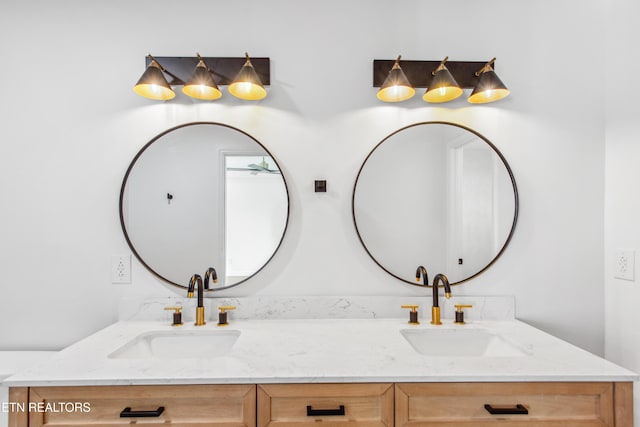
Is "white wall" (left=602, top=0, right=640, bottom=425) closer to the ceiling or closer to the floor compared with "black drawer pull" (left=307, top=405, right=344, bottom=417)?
closer to the ceiling

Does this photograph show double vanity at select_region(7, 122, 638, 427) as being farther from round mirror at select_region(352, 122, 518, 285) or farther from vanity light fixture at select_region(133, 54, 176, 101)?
vanity light fixture at select_region(133, 54, 176, 101)

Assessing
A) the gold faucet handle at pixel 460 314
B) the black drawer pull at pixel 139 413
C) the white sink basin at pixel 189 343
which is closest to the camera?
the black drawer pull at pixel 139 413

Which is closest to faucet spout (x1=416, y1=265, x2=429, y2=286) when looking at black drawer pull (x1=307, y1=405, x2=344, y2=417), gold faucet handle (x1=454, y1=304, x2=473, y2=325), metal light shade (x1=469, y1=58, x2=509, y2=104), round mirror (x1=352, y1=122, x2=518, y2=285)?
round mirror (x1=352, y1=122, x2=518, y2=285)

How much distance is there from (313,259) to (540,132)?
4.08 ft

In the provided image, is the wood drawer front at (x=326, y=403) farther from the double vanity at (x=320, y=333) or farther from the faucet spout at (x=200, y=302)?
the faucet spout at (x=200, y=302)

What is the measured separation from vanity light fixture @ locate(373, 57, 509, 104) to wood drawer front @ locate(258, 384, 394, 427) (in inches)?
48.0

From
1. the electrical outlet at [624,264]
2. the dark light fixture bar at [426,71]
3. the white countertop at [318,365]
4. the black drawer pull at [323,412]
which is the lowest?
the black drawer pull at [323,412]

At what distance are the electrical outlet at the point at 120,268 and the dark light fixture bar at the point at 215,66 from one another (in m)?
0.85

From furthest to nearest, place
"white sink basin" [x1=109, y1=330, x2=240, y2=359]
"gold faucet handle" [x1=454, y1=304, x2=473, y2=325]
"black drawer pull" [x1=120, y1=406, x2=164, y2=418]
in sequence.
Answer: "gold faucet handle" [x1=454, y1=304, x2=473, y2=325] → "white sink basin" [x1=109, y1=330, x2=240, y2=359] → "black drawer pull" [x1=120, y1=406, x2=164, y2=418]

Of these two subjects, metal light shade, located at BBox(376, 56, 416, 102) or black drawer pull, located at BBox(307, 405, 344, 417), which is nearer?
black drawer pull, located at BBox(307, 405, 344, 417)

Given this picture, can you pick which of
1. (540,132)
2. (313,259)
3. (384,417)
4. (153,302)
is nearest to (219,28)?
(313,259)

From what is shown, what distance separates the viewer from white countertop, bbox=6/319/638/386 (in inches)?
42.3

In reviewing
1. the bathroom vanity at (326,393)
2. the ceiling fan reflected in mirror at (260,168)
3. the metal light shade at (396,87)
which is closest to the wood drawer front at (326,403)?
the bathroom vanity at (326,393)

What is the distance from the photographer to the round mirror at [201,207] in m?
1.66
